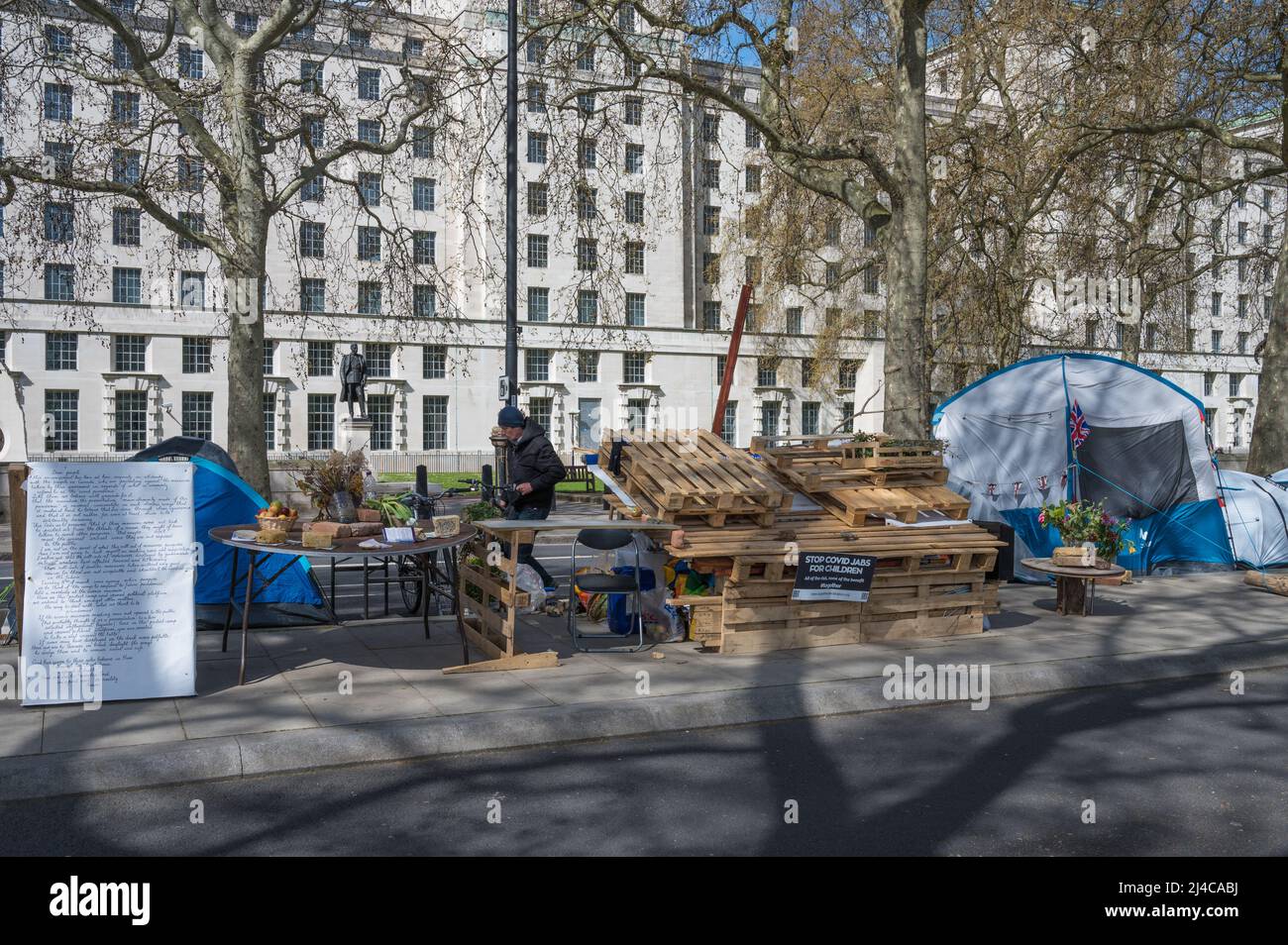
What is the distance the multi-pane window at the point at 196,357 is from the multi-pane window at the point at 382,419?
27.8ft

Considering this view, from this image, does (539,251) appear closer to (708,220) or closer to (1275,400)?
(708,220)

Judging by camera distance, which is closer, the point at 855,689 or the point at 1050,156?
the point at 855,689

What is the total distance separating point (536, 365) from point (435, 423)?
6.65 m

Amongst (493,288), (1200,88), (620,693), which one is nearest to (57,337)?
(493,288)

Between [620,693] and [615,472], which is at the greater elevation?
[615,472]

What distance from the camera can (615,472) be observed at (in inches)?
407

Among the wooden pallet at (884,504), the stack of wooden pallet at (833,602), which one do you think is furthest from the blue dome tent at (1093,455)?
the stack of wooden pallet at (833,602)

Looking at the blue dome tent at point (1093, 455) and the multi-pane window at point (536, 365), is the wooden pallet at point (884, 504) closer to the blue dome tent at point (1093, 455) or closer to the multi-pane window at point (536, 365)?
the blue dome tent at point (1093, 455)

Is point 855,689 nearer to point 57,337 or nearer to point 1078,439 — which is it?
point 1078,439

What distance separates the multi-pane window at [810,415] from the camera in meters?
70.8

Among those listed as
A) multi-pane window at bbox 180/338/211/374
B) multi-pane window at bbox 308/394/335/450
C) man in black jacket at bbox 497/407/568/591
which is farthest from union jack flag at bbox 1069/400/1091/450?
multi-pane window at bbox 180/338/211/374

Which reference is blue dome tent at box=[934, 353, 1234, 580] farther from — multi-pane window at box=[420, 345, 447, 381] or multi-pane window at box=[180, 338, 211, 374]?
multi-pane window at box=[180, 338, 211, 374]

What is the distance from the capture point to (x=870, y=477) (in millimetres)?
10695
